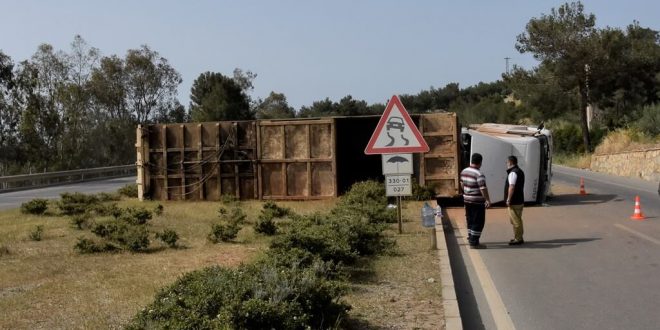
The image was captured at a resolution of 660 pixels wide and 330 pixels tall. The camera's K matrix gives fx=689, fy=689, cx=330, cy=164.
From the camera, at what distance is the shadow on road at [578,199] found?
768 inches

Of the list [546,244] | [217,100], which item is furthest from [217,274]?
[217,100]

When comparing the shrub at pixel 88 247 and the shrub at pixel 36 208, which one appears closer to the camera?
the shrub at pixel 88 247

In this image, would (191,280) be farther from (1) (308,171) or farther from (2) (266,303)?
(1) (308,171)

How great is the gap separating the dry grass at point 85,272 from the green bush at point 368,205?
2.03 m

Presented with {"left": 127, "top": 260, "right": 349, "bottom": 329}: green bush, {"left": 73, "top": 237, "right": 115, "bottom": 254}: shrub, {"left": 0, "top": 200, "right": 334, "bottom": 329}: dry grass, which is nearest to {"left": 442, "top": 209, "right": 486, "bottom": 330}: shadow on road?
{"left": 127, "top": 260, "right": 349, "bottom": 329}: green bush

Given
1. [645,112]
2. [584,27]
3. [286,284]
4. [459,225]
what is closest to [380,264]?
[286,284]

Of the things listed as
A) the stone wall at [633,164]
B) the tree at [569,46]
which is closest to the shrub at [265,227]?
the stone wall at [633,164]

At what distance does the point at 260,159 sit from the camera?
833 inches

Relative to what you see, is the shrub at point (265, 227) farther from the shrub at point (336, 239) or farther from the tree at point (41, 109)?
Result: the tree at point (41, 109)

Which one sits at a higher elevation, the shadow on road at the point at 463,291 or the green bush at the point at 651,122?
the green bush at the point at 651,122

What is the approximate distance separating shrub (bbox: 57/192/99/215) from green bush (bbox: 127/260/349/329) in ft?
40.1

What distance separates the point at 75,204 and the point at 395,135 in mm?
10212

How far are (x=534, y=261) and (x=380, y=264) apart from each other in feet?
8.19

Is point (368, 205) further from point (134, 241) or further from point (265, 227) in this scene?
point (134, 241)
